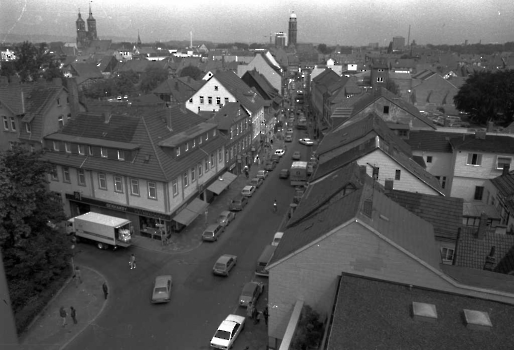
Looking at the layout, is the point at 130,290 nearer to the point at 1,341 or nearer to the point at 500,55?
the point at 1,341

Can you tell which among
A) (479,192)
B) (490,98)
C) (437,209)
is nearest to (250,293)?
(437,209)

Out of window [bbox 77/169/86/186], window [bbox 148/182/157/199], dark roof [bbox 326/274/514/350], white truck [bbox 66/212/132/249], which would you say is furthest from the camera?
window [bbox 77/169/86/186]

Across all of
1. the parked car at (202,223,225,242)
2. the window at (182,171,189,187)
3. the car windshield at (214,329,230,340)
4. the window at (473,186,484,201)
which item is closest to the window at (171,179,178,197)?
the window at (182,171,189,187)

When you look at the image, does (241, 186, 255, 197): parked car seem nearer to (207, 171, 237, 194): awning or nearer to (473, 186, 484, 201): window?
(207, 171, 237, 194): awning

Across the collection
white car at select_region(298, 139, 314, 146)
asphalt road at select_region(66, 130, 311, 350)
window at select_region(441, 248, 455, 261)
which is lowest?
asphalt road at select_region(66, 130, 311, 350)

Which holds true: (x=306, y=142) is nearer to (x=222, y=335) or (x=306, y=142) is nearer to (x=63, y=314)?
(x=222, y=335)
